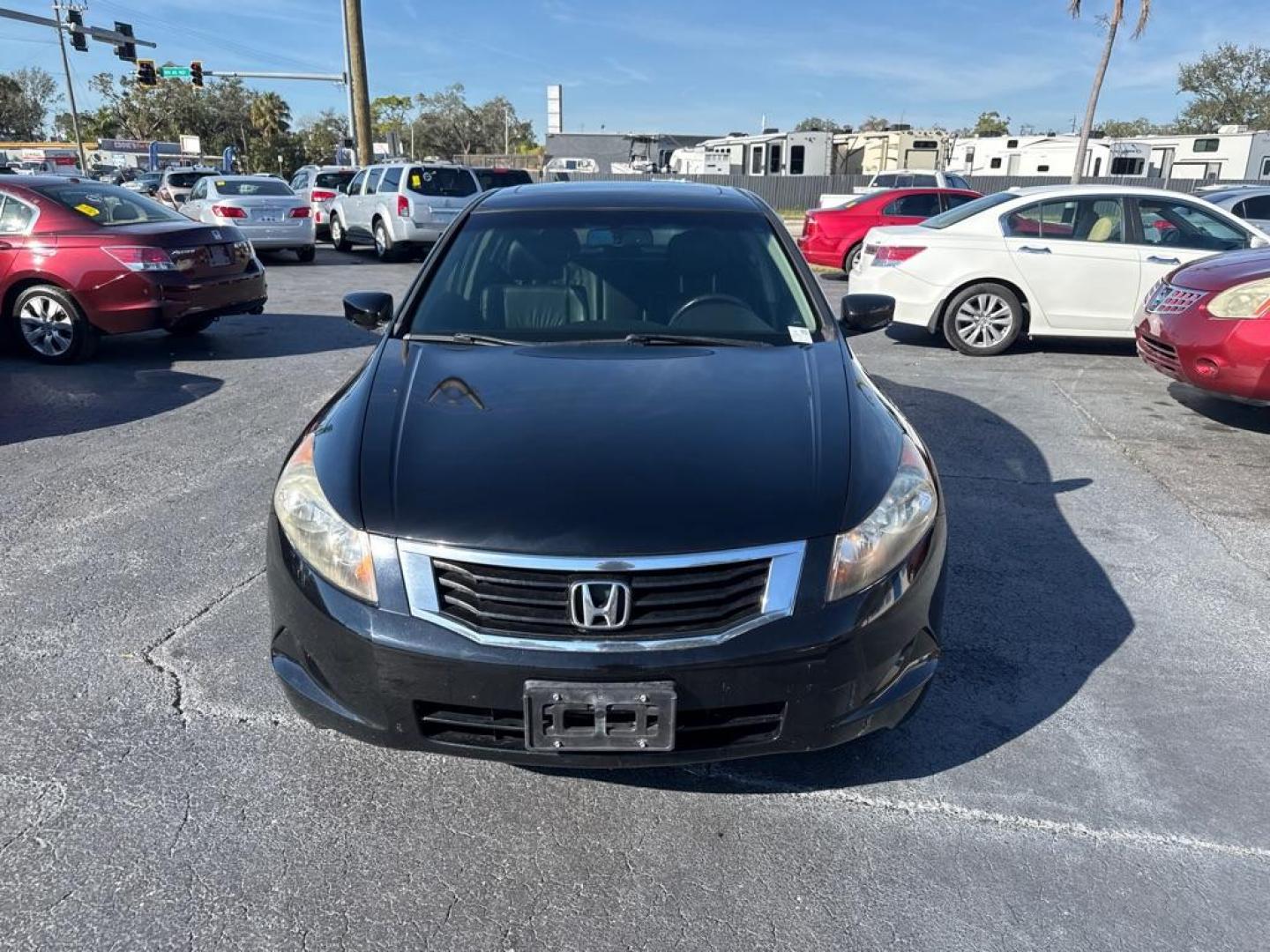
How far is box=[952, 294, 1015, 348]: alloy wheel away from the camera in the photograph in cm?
867

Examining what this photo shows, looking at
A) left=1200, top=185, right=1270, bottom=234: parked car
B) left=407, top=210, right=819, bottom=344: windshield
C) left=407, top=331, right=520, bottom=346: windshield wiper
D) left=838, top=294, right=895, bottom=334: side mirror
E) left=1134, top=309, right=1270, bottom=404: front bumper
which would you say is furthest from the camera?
left=1200, top=185, right=1270, bottom=234: parked car

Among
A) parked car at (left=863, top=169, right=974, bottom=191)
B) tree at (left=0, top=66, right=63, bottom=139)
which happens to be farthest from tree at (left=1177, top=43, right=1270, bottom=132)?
tree at (left=0, top=66, right=63, bottom=139)

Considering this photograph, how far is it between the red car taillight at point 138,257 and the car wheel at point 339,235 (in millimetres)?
12174

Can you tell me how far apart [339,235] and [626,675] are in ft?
65.1

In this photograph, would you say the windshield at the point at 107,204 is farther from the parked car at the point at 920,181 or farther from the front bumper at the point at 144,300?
the parked car at the point at 920,181

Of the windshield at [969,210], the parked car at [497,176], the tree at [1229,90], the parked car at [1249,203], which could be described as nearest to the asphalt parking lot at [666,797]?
the windshield at [969,210]

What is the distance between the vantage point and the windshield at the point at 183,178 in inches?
830

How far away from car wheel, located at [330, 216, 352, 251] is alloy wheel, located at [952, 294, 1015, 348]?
1453 cm

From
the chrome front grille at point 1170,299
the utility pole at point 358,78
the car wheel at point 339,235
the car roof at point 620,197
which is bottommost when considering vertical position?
the car wheel at point 339,235

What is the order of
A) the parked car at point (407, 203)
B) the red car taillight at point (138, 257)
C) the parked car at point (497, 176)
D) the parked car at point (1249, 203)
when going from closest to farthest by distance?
the red car taillight at point (138, 257) → the parked car at point (1249, 203) → the parked car at point (407, 203) → the parked car at point (497, 176)

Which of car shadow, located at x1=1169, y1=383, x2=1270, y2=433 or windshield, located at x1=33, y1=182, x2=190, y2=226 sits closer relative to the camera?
car shadow, located at x1=1169, y1=383, x2=1270, y2=433

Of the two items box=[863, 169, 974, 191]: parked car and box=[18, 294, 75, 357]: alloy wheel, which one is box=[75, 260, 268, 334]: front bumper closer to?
box=[18, 294, 75, 357]: alloy wheel

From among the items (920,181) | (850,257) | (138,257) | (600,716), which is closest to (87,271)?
Answer: (138,257)

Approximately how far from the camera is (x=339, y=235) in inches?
786
